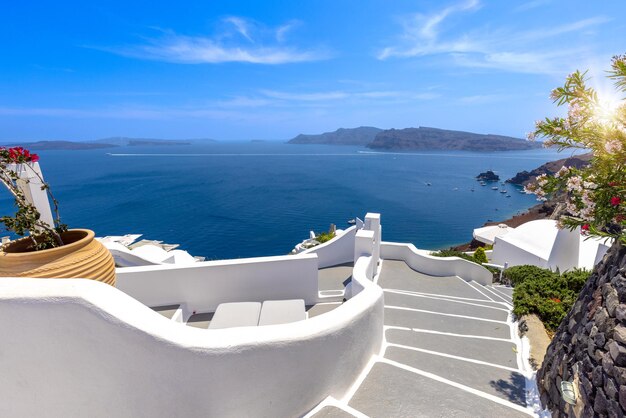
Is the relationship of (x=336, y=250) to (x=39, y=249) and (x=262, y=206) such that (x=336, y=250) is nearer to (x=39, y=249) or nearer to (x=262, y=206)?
(x=39, y=249)

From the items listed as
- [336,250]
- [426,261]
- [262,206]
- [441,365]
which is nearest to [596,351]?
[441,365]

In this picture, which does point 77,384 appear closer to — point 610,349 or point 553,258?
point 610,349

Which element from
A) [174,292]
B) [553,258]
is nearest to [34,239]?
[174,292]

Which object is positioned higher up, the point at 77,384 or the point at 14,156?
the point at 14,156

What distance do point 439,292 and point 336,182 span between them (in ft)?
284

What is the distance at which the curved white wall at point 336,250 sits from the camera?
9.23 meters

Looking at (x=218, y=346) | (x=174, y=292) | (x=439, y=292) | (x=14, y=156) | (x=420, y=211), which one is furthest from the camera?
(x=420, y=211)

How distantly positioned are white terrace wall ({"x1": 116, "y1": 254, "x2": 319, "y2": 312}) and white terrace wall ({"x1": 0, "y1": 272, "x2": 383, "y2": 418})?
2984 mm

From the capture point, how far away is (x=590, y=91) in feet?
11.7

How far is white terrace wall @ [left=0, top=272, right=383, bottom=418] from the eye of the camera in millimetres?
2602

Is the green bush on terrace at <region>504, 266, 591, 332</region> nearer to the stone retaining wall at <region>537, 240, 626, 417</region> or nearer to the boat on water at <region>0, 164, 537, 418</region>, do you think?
the boat on water at <region>0, 164, 537, 418</region>

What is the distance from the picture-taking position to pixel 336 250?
9.38m

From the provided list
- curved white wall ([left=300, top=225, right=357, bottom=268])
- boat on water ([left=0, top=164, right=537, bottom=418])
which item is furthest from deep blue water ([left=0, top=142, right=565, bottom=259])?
boat on water ([left=0, top=164, right=537, bottom=418])

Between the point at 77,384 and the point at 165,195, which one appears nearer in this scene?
the point at 77,384
